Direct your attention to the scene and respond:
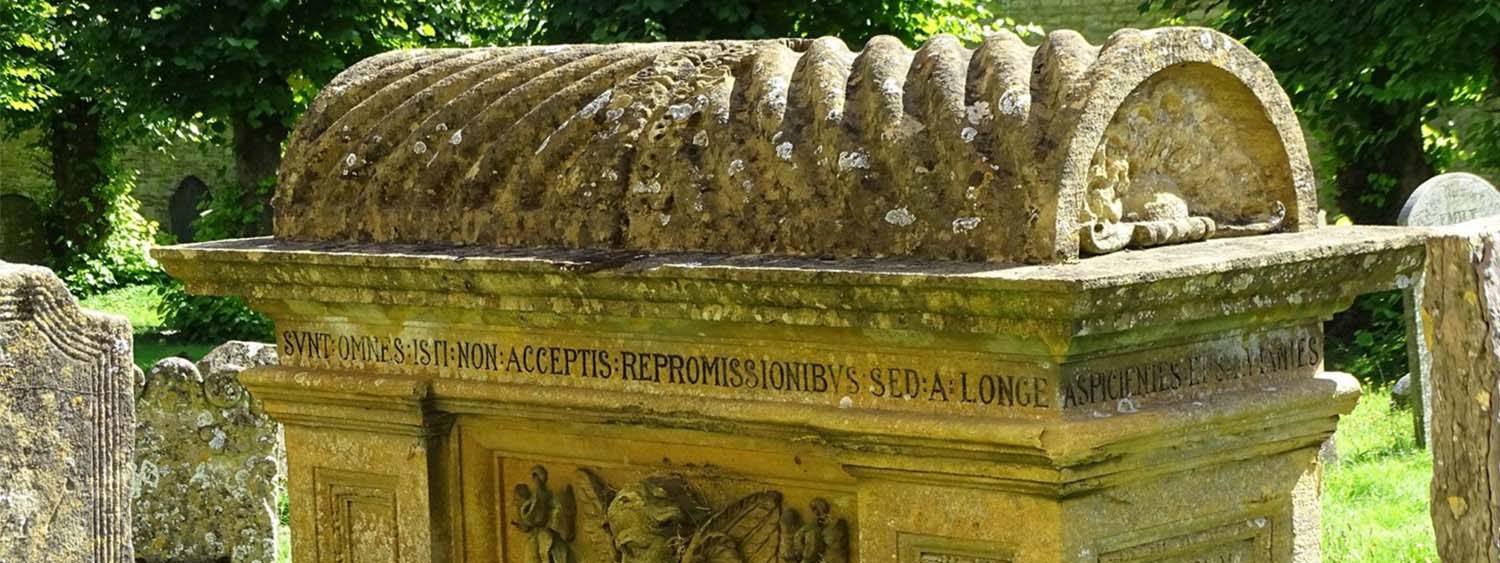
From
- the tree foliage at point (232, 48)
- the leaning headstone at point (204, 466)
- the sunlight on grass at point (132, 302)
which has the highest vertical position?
the tree foliage at point (232, 48)

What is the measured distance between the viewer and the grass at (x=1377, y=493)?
715 cm

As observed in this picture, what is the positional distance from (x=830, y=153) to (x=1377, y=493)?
4.42 metres

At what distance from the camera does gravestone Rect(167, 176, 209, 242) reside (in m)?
26.3

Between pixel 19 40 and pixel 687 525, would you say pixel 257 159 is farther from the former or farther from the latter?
pixel 687 525

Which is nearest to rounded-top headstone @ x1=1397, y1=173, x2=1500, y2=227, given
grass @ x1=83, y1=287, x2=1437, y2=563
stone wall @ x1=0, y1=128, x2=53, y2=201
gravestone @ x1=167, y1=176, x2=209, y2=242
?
grass @ x1=83, y1=287, x2=1437, y2=563

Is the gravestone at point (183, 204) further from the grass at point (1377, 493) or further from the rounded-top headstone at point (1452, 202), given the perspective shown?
the rounded-top headstone at point (1452, 202)

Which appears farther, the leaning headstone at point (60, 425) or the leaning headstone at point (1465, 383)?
the leaning headstone at point (1465, 383)

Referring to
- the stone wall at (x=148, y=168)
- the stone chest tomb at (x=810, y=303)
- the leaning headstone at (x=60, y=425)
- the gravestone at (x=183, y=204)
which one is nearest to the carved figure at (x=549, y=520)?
the stone chest tomb at (x=810, y=303)

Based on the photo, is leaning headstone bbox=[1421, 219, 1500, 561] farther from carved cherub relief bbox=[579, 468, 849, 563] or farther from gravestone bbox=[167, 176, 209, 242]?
gravestone bbox=[167, 176, 209, 242]

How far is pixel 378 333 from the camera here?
5.44 meters

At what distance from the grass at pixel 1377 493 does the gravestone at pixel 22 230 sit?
15.4 meters

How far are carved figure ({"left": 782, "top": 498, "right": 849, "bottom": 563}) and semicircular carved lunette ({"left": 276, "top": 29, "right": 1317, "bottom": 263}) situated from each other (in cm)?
64

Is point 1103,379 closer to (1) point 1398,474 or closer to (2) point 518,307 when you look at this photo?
(2) point 518,307

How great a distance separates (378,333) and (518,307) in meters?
0.62
